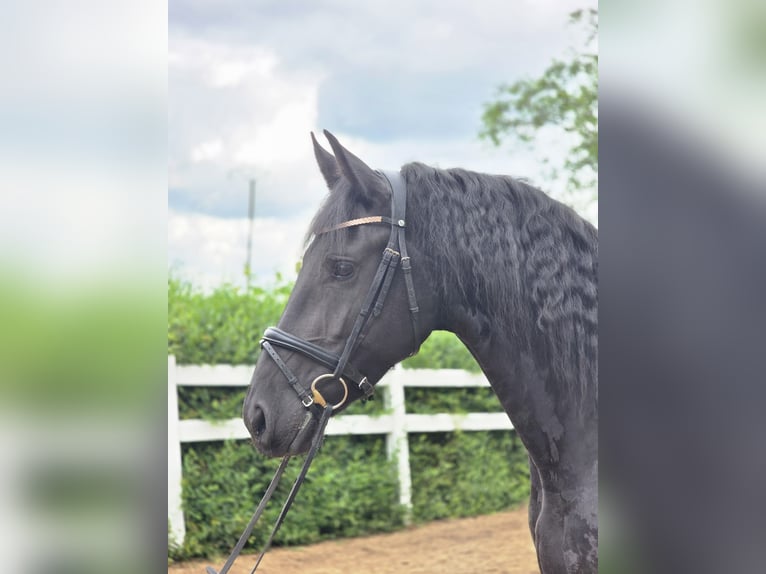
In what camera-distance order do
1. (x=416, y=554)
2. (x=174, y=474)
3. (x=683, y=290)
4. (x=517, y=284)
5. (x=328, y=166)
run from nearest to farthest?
(x=683, y=290) → (x=517, y=284) → (x=328, y=166) → (x=174, y=474) → (x=416, y=554)

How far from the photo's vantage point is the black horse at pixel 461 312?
2.03m

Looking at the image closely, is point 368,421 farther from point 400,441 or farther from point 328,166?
point 328,166

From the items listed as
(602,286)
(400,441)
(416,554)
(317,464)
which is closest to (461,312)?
(602,286)

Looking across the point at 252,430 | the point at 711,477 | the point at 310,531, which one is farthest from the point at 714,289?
the point at 310,531

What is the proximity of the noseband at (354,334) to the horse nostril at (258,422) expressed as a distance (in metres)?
0.13

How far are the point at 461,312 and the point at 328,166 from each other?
0.67m

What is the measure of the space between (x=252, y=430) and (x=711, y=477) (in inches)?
63.9

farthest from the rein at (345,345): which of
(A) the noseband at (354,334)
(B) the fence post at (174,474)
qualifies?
(B) the fence post at (174,474)

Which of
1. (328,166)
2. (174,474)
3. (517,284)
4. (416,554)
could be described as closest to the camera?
(517,284)

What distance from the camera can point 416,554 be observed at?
5.44 metres

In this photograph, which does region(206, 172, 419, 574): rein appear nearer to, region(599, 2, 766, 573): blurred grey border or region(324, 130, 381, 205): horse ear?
region(324, 130, 381, 205): horse ear

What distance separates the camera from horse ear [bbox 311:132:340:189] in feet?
7.60

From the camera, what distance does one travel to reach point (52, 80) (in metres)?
0.81

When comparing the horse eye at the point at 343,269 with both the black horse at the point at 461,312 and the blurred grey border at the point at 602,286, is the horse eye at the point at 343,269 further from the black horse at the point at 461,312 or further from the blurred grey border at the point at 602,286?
the blurred grey border at the point at 602,286
